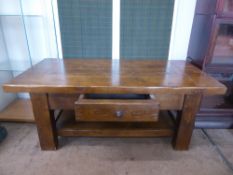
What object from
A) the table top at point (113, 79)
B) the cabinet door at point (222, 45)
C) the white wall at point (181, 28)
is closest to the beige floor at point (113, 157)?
the table top at point (113, 79)

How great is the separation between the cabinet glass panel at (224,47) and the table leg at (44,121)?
1.20 metres

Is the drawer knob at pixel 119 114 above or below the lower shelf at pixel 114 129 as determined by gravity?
above

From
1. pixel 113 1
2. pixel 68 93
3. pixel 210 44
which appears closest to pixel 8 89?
pixel 68 93

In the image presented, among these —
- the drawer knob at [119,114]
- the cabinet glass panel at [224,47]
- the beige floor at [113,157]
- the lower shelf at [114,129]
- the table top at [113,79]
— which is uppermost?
the cabinet glass panel at [224,47]

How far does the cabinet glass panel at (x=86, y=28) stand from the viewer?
4.50 feet

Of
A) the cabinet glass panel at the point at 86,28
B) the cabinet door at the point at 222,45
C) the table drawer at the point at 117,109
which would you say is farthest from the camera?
the cabinet glass panel at the point at 86,28

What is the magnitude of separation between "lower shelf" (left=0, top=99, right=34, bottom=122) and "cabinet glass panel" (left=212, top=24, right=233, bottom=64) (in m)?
1.57

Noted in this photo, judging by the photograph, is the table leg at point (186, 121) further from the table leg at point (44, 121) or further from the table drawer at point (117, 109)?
the table leg at point (44, 121)

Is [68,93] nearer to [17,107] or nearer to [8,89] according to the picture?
[8,89]

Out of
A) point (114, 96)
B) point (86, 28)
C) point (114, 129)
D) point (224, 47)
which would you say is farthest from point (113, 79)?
point (224, 47)

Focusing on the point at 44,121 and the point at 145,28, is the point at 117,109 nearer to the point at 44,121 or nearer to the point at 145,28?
the point at 44,121

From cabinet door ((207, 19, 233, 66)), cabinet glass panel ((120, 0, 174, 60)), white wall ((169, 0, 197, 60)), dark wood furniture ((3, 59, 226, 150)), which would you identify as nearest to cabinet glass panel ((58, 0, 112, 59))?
cabinet glass panel ((120, 0, 174, 60))

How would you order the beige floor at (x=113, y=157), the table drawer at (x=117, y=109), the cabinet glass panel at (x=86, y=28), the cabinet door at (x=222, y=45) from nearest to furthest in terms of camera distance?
the table drawer at (x=117, y=109) → the beige floor at (x=113, y=157) → the cabinet door at (x=222, y=45) → the cabinet glass panel at (x=86, y=28)

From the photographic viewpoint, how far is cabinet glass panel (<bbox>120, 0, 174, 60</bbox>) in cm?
138
